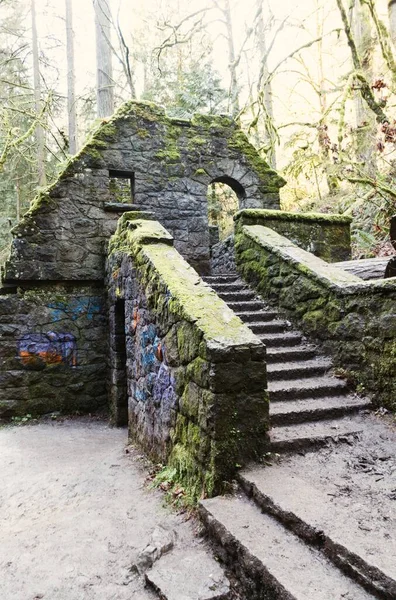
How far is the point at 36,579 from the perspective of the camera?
2.62m

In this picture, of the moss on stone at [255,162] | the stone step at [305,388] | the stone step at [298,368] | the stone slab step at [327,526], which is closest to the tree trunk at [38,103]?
the moss on stone at [255,162]

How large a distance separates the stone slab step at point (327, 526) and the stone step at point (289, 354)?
167cm

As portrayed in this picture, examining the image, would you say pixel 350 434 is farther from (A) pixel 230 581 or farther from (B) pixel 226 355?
(A) pixel 230 581

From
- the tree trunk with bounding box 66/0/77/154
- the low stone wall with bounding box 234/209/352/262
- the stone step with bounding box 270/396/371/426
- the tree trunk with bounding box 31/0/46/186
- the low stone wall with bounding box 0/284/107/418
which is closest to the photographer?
the stone step with bounding box 270/396/371/426

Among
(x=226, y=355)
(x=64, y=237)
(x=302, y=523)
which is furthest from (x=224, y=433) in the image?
(x=64, y=237)

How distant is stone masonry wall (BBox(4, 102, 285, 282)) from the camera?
7078mm

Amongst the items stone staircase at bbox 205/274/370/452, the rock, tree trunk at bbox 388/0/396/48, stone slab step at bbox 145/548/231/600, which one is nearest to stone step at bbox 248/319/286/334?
stone staircase at bbox 205/274/370/452

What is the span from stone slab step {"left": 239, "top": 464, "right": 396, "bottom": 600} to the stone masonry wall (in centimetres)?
526

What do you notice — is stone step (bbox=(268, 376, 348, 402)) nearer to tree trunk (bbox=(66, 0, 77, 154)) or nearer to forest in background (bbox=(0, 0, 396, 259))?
forest in background (bbox=(0, 0, 396, 259))

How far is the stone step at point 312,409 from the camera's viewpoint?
3545mm

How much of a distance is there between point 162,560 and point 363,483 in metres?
1.37

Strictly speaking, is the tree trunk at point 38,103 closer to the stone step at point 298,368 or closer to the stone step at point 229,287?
the stone step at point 229,287

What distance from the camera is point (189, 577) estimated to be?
92.7 inches

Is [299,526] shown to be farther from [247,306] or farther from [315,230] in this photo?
[315,230]
